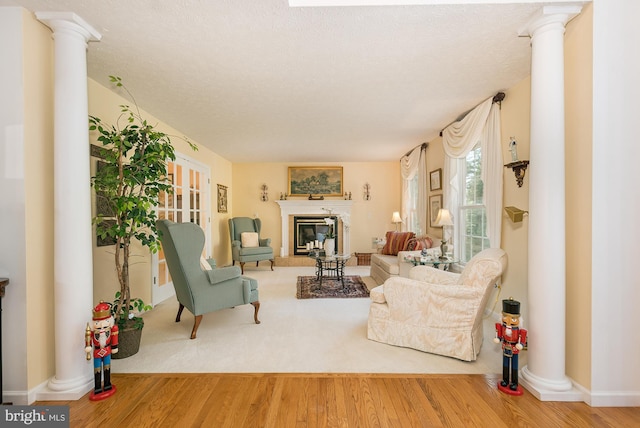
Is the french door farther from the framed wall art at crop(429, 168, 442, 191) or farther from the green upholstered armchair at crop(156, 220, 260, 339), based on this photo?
the framed wall art at crop(429, 168, 442, 191)

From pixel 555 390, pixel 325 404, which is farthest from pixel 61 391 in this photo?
pixel 555 390

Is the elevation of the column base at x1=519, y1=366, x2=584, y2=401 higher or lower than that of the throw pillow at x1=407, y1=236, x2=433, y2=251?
Result: lower

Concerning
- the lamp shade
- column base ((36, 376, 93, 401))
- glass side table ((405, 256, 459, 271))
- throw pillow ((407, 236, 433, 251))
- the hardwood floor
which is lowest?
the hardwood floor

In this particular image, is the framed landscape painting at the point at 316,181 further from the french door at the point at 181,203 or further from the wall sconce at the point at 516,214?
the wall sconce at the point at 516,214

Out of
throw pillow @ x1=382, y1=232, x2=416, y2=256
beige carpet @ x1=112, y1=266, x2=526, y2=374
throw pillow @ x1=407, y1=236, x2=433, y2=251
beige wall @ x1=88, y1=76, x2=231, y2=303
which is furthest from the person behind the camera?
throw pillow @ x1=382, y1=232, x2=416, y2=256

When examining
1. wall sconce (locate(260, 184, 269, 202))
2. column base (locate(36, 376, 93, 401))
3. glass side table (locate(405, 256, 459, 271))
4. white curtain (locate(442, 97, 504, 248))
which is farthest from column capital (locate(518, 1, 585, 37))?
wall sconce (locate(260, 184, 269, 202))

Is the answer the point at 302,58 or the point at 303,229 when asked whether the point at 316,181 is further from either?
the point at 302,58

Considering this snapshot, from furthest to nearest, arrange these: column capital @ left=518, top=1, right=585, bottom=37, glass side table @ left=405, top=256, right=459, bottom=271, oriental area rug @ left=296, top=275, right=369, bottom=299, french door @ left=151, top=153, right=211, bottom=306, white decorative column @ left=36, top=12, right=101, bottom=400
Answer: oriental area rug @ left=296, top=275, right=369, bottom=299 < french door @ left=151, top=153, right=211, bottom=306 < glass side table @ left=405, top=256, right=459, bottom=271 < white decorative column @ left=36, top=12, right=101, bottom=400 < column capital @ left=518, top=1, right=585, bottom=37

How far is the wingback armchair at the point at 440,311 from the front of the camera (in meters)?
2.44

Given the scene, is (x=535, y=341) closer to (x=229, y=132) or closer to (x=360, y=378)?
(x=360, y=378)

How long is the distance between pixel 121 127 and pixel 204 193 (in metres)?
2.37

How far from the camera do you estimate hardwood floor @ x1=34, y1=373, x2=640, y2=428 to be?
175 cm

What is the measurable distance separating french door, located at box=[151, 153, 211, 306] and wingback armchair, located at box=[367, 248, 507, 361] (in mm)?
3050

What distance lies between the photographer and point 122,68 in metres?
2.61
